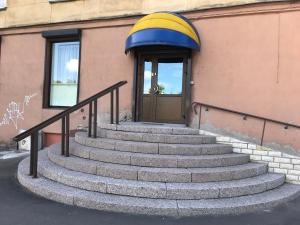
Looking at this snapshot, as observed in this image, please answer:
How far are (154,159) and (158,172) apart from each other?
1.27ft

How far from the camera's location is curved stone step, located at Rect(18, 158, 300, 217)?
14.8ft

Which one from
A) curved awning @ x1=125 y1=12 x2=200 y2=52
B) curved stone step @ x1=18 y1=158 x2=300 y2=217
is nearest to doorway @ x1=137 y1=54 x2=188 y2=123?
curved awning @ x1=125 y1=12 x2=200 y2=52

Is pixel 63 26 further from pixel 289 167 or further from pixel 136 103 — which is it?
pixel 289 167

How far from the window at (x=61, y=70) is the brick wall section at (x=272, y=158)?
460cm

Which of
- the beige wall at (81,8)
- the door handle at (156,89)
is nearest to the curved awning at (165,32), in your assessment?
the beige wall at (81,8)

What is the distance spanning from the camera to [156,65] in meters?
8.31

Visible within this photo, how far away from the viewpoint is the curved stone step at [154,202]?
14.8 feet

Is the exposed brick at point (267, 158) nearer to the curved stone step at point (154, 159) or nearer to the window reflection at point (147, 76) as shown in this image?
the curved stone step at point (154, 159)

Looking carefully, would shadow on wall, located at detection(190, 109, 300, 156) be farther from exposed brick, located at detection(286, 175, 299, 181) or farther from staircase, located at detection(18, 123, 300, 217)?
staircase, located at detection(18, 123, 300, 217)

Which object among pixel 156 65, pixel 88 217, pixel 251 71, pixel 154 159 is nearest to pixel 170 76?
pixel 156 65

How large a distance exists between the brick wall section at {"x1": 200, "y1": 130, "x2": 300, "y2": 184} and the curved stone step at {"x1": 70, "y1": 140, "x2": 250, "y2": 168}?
76cm

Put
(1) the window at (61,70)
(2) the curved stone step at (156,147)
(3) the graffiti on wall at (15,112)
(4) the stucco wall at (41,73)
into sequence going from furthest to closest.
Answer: (3) the graffiti on wall at (15,112) < (1) the window at (61,70) < (4) the stucco wall at (41,73) < (2) the curved stone step at (156,147)

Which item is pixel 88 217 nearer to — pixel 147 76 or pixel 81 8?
pixel 147 76

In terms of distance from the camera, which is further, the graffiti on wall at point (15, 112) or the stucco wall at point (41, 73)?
the graffiti on wall at point (15, 112)
